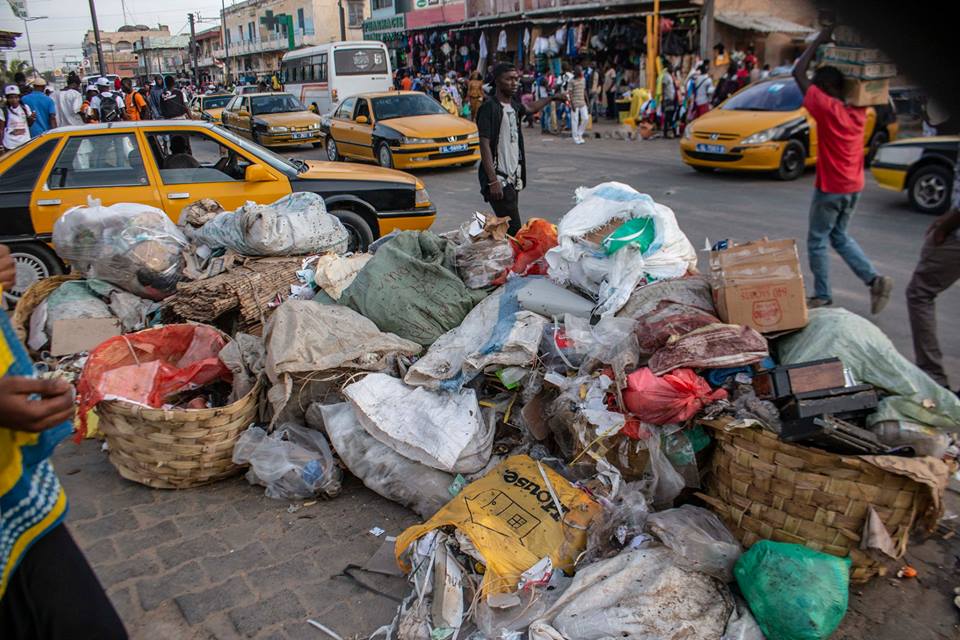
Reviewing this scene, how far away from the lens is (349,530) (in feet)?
10.9

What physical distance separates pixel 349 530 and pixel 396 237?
223 cm

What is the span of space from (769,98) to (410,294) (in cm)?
951

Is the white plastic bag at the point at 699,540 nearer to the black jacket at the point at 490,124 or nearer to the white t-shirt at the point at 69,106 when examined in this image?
the black jacket at the point at 490,124

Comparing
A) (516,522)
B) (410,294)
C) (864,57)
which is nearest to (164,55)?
(410,294)

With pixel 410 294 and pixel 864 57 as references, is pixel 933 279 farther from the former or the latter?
pixel 864 57

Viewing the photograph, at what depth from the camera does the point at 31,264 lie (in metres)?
6.26

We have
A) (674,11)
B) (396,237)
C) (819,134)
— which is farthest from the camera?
(674,11)

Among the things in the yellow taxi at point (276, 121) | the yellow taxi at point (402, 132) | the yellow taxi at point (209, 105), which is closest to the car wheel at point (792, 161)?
the yellow taxi at point (402, 132)

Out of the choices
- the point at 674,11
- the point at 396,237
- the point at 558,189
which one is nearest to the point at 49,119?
the point at 558,189

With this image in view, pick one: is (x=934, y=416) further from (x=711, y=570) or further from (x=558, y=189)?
(x=558, y=189)

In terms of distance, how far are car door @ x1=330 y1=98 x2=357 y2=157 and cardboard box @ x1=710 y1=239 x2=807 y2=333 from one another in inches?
508

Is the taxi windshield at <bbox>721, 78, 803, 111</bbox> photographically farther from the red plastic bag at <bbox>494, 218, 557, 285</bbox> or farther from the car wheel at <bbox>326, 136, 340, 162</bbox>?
the car wheel at <bbox>326, 136, 340, 162</bbox>

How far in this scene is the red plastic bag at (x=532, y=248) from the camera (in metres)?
4.80

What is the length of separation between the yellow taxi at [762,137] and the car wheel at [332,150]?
8.22 metres
